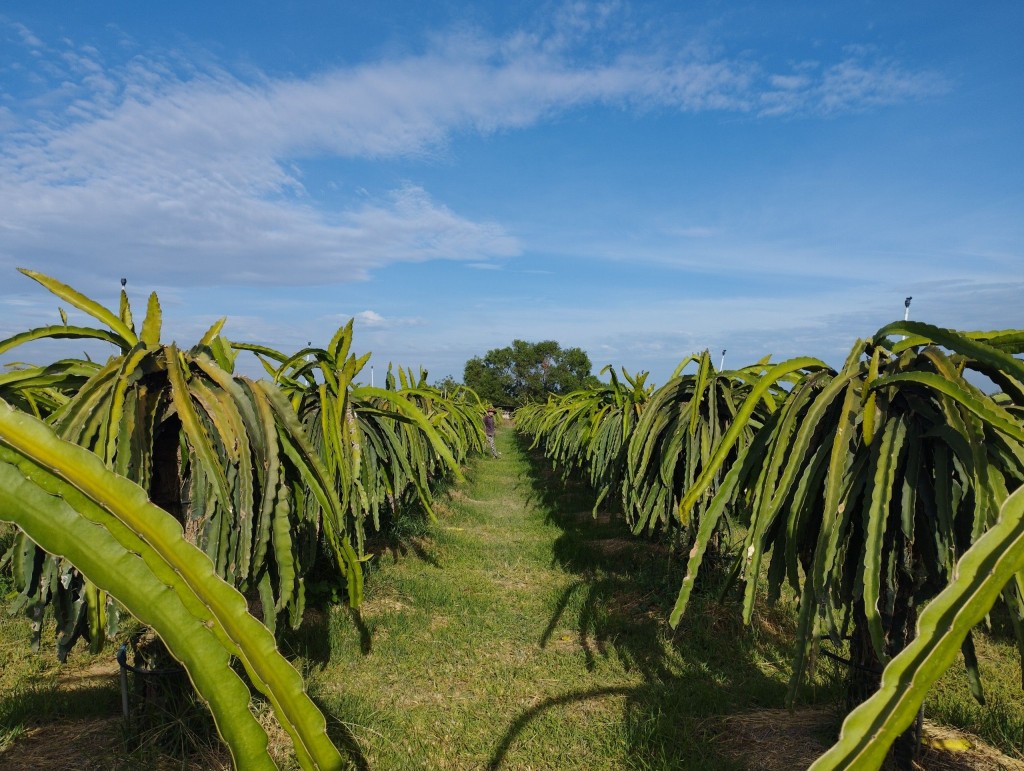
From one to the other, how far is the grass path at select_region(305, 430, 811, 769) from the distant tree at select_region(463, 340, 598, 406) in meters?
31.3

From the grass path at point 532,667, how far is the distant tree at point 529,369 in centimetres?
3126

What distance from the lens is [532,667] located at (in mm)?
3932

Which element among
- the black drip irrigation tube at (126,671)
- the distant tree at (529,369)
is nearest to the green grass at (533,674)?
the black drip irrigation tube at (126,671)

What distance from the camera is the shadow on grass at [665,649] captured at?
301cm

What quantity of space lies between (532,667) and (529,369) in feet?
116

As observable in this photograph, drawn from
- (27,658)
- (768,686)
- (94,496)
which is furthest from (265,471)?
(768,686)

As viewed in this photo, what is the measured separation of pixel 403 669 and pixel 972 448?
3.42 metres

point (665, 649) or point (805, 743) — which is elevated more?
point (805, 743)

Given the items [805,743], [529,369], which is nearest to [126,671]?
[805,743]

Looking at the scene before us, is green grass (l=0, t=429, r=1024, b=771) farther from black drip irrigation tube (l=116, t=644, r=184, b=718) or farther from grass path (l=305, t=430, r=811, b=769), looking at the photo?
black drip irrigation tube (l=116, t=644, r=184, b=718)

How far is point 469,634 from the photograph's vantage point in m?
4.43

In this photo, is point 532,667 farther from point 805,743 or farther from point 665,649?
point 805,743

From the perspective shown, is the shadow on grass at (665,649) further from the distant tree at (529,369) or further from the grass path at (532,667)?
the distant tree at (529,369)

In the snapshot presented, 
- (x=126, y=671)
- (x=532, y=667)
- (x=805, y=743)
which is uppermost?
(x=126, y=671)
